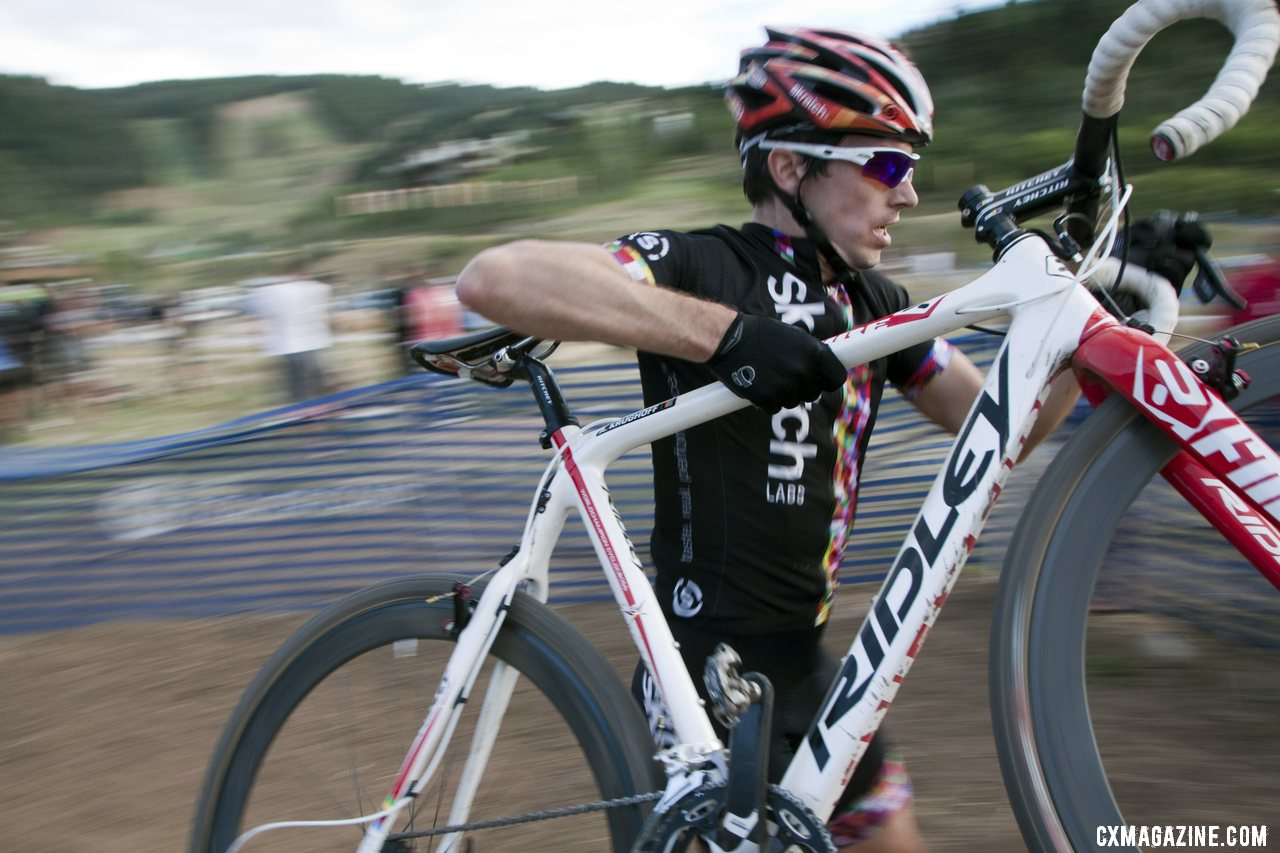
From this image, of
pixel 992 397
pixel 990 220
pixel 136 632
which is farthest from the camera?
pixel 136 632

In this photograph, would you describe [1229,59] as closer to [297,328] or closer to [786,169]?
[786,169]

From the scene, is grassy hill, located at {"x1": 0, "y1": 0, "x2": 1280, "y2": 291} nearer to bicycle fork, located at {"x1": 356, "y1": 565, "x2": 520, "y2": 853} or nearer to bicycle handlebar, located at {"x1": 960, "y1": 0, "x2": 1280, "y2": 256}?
bicycle handlebar, located at {"x1": 960, "y1": 0, "x2": 1280, "y2": 256}

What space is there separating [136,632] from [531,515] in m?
3.56

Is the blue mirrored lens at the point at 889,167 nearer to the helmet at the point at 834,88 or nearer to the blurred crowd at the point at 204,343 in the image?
the helmet at the point at 834,88

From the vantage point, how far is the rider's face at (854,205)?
1922 millimetres

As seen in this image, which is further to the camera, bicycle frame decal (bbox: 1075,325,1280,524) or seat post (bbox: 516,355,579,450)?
seat post (bbox: 516,355,579,450)

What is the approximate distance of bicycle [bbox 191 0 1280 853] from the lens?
146cm

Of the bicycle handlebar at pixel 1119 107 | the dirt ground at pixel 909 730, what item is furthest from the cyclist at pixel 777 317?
the dirt ground at pixel 909 730

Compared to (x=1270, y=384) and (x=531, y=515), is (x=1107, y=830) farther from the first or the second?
(x=531, y=515)

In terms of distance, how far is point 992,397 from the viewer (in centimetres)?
160

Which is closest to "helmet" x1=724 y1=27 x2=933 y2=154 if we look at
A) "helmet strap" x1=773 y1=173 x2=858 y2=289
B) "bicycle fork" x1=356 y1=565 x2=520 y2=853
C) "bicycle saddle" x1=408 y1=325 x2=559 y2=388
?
"helmet strap" x1=773 y1=173 x2=858 y2=289

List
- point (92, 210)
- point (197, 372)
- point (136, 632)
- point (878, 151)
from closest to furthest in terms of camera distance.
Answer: point (878, 151) → point (136, 632) → point (197, 372) → point (92, 210)

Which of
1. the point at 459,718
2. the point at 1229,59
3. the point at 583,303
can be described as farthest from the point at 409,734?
the point at 1229,59

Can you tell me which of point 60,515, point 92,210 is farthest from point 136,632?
point 92,210
